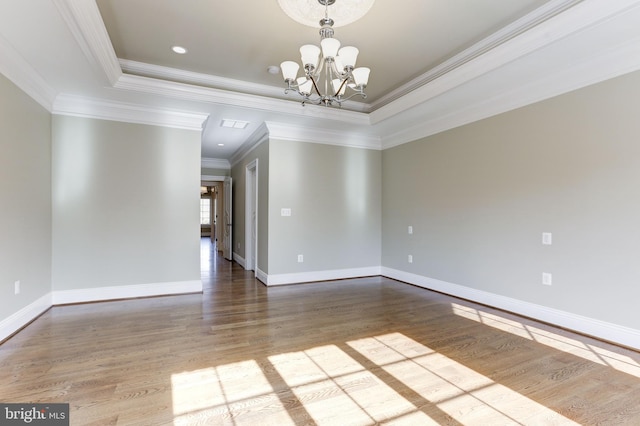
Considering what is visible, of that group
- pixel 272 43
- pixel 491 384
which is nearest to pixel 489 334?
pixel 491 384

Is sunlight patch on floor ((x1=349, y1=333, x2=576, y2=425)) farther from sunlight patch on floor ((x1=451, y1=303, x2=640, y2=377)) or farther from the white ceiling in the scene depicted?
the white ceiling

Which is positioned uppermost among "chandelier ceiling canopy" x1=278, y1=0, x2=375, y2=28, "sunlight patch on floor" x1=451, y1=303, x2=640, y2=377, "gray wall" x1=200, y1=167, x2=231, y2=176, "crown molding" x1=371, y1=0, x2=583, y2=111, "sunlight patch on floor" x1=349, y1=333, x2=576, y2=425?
"crown molding" x1=371, y1=0, x2=583, y2=111

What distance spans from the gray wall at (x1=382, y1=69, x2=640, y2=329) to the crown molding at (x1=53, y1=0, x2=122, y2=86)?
14.0 ft

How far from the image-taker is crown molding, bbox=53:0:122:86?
2.27 m

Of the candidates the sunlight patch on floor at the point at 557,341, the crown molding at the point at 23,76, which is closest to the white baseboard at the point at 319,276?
the sunlight patch on floor at the point at 557,341

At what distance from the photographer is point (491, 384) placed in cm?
218

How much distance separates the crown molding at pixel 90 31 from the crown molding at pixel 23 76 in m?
0.59

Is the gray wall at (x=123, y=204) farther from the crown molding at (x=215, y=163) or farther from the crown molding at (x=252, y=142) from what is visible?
the crown molding at (x=215, y=163)

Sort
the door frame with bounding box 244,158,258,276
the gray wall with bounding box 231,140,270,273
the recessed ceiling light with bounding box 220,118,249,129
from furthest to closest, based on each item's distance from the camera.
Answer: the door frame with bounding box 244,158,258,276 → the gray wall with bounding box 231,140,270,273 → the recessed ceiling light with bounding box 220,118,249,129

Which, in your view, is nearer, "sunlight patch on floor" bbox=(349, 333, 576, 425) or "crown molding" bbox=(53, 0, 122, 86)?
"sunlight patch on floor" bbox=(349, 333, 576, 425)

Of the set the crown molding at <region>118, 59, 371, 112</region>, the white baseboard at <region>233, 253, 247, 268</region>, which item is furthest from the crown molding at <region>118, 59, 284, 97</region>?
the white baseboard at <region>233, 253, 247, 268</region>

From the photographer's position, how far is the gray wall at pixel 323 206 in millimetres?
5141

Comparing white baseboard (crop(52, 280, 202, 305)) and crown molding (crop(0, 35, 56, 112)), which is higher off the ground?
crown molding (crop(0, 35, 56, 112))

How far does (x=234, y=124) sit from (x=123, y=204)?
2.05 m
